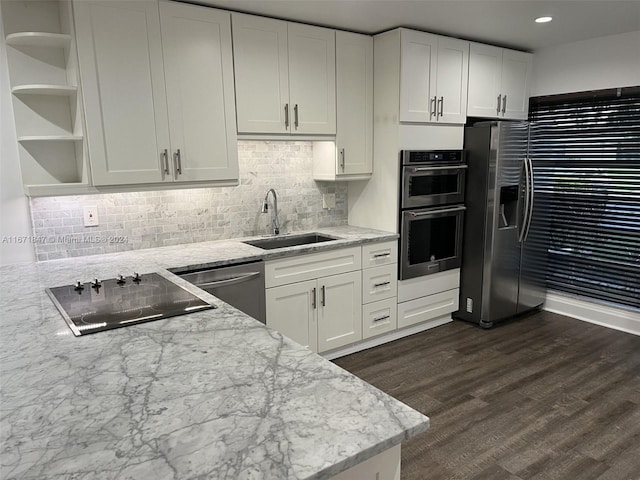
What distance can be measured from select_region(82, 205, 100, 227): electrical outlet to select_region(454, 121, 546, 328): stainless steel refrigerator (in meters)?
2.84

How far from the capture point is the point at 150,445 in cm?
94

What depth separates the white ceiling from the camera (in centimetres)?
282

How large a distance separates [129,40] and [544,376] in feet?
10.8

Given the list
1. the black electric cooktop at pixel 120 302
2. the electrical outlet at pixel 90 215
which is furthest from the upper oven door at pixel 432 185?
the electrical outlet at pixel 90 215

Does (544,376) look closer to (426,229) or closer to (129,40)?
(426,229)

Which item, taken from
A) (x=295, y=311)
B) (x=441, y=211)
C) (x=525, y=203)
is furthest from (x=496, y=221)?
(x=295, y=311)

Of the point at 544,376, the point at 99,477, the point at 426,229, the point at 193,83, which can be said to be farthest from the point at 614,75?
the point at 99,477

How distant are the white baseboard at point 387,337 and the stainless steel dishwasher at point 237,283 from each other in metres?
0.77

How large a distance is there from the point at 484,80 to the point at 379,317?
7.06 ft

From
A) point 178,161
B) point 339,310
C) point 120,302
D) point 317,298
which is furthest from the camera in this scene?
point 339,310

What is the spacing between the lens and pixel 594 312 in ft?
13.3

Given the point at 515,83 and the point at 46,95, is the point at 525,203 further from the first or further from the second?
the point at 46,95

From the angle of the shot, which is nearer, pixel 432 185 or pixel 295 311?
pixel 295 311

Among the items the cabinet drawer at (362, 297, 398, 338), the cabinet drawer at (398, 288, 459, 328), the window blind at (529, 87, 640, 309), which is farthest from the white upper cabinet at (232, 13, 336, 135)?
the window blind at (529, 87, 640, 309)
